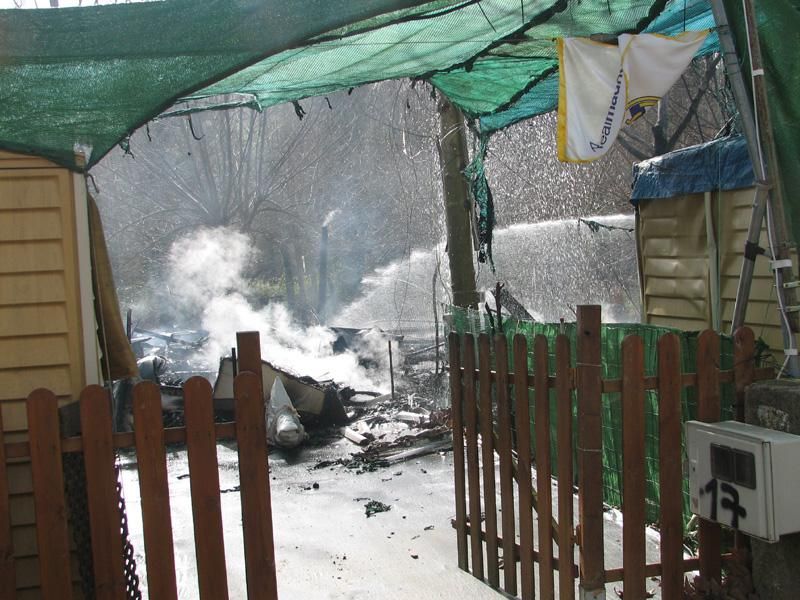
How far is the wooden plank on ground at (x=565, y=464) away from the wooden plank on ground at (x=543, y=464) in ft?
0.28

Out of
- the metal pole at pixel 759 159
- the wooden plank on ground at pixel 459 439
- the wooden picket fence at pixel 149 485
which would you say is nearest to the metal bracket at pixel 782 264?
the metal pole at pixel 759 159

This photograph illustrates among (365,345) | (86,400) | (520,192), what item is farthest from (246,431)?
(520,192)

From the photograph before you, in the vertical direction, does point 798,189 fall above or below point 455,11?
below

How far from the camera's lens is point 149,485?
3.43m

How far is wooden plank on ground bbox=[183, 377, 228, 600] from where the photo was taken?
11.3ft

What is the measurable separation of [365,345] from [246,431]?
10.9m

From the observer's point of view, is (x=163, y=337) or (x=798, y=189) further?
(x=163, y=337)

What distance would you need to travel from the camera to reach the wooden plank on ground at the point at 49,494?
10.9 ft

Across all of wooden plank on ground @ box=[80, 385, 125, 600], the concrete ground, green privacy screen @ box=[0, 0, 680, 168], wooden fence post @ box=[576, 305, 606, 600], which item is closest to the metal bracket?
wooden fence post @ box=[576, 305, 606, 600]

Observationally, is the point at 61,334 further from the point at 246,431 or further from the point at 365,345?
the point at 365,345

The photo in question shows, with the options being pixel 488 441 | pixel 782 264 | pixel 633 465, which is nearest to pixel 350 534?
pixel 488 441

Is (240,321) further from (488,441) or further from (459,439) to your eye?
(488,441)

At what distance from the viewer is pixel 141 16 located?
3.77 m

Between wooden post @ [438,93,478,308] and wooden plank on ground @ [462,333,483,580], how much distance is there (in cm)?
467
